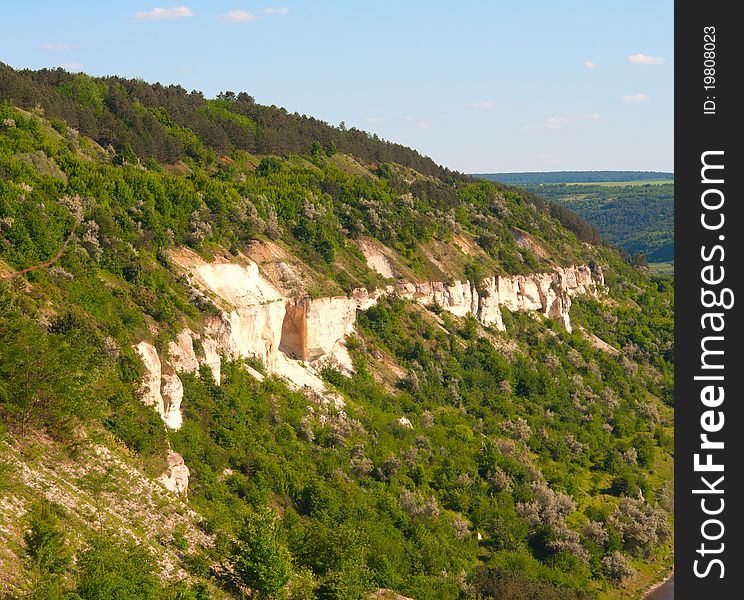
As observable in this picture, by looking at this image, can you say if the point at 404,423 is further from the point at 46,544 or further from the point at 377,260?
the point at 46,544

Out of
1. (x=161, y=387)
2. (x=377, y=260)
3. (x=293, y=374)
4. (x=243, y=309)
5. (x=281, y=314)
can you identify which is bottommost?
(x=293, y=374)

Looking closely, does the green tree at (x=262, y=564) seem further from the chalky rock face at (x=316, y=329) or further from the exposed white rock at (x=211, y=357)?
the chalky rock face at (x=316, y=329)

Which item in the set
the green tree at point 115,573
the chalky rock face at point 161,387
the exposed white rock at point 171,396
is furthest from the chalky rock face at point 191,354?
the green tree at point 115,573

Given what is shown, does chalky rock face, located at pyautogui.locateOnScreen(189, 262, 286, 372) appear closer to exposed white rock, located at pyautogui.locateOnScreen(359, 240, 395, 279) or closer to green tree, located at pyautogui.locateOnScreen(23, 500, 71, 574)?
exposed white rock, located at pyautogui.locateOnScreen(359, 240, 395, 279)

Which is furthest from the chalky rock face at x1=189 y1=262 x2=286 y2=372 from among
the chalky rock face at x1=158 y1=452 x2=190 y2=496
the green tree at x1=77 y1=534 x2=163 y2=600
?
the green tree at x1=77 y1=534 x2=163 y2=600

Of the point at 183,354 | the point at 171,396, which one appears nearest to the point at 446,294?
the point at 183,354

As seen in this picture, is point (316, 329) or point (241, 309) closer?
point (241, 309)
